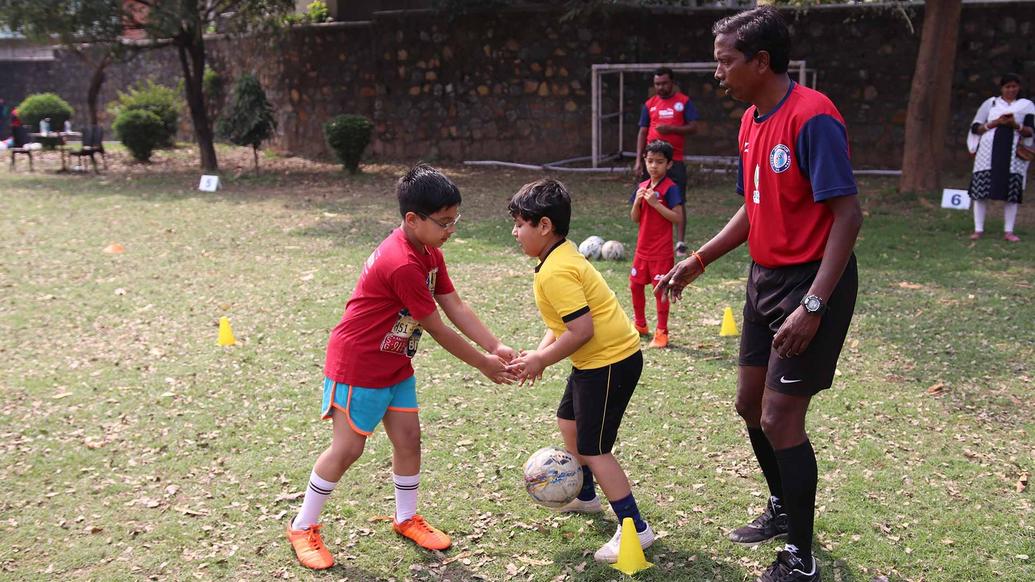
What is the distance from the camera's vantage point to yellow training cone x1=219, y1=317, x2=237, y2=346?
6.93 m

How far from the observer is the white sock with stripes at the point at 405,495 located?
3.96m

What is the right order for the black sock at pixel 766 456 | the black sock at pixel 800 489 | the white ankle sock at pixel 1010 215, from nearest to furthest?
1. the black sock at pixel 800 489
2. the black sock at pixel 766 456
3. the white ankle sock at pixel 1010 215

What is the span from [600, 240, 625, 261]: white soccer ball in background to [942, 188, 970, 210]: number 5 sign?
4976 millimetres

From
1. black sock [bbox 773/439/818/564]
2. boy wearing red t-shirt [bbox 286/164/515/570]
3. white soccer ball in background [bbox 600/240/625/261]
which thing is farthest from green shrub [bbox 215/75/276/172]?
black sock [bbox 773/439/818/564]

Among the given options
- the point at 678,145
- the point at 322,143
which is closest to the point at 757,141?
the point at 678,145

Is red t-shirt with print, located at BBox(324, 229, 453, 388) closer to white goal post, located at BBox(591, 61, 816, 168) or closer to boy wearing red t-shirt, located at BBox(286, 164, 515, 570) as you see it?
boy wearing red t-shirt, located at BBox(286, 164, 515, 570)

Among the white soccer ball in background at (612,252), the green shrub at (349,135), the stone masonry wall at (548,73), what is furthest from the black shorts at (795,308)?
the green shrub at (349,135)

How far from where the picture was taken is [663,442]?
198 inches

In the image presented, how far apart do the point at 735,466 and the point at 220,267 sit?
22.0 ft

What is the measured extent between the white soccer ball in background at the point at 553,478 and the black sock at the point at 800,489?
0.90m

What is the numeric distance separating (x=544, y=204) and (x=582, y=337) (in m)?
0.55

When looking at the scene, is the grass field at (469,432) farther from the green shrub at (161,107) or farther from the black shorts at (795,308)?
the green shrub at (161,107)

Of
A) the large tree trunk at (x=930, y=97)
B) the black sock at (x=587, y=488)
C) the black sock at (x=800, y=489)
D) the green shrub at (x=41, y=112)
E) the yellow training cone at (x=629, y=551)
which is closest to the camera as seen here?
the black sock at (x=800, y=489)

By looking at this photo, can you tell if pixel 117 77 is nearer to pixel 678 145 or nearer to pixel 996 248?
pixel 678 145
